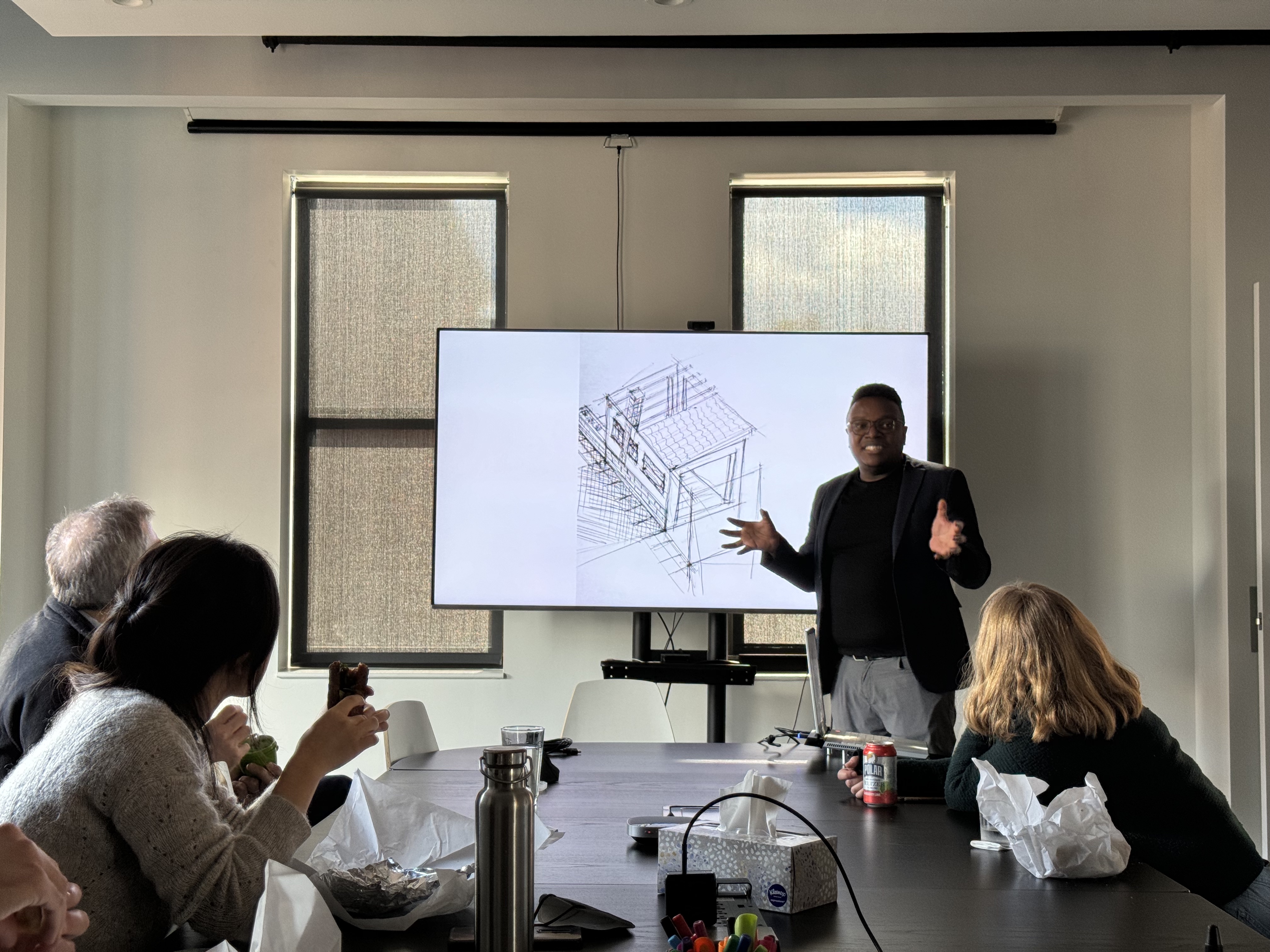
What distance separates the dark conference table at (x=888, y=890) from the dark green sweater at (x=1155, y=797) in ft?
0.52

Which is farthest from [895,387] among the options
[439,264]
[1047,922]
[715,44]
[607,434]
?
[1047,922]

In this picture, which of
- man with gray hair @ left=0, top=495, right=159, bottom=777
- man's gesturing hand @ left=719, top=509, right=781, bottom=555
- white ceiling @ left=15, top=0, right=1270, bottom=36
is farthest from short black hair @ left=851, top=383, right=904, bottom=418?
man with gray hair @ left=0, top=495, right=159, bottom=777

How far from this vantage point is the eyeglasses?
406 centimetres

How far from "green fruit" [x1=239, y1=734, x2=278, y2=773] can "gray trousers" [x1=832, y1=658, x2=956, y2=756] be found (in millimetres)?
1997

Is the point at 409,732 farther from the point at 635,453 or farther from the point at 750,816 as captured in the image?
the point at 750,816

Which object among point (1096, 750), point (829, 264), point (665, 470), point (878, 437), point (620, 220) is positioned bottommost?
point (1096, 750)

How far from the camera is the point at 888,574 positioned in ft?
12.7

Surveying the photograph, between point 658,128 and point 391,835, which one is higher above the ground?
point 658,128

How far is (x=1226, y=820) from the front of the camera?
1976 mm

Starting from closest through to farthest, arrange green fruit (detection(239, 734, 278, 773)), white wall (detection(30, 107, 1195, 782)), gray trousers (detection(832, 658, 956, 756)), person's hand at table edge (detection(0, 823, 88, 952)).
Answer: person's hand at table edge (detection(0, 823, 88, 952)) < green fruit (detection(239, 734, 278, 773)) < gray trousers (detection(832, 658, 956, 756)) < white wall (detection(30, 107, 1195, 782))

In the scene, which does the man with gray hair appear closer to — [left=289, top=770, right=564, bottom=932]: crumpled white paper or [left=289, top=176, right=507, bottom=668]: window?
[left=289, top=770, right=564, bottom=932]: crumpled white paper

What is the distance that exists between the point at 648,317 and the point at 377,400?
3.82ft

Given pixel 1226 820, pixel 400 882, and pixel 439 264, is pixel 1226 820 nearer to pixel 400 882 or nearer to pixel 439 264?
pixel 400 882

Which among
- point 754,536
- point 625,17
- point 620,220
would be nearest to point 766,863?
point 754,536
